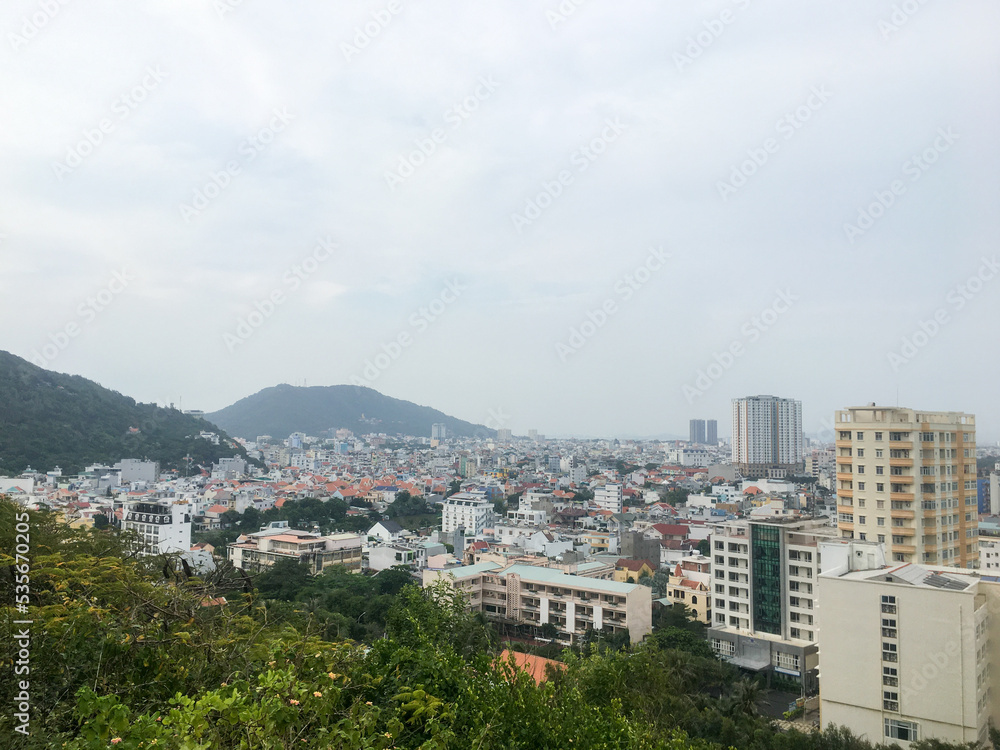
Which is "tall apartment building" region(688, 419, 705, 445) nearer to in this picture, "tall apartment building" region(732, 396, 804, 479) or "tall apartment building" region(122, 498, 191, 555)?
"tall apartment building" region(732, 396, 804, 479)

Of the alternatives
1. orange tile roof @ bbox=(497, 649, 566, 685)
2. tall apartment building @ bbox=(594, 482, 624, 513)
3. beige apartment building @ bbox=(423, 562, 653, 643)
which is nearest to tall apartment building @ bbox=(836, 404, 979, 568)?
beige apartment building @ bbox=(423, 562, 653, 643)

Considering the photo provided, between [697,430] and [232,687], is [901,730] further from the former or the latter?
[697,430]

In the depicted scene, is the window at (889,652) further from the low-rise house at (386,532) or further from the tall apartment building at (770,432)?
the tall apartment building at (770,432)

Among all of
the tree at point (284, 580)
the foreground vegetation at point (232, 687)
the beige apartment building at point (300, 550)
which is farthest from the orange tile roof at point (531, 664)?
the beige apartment building at point (300, 550)

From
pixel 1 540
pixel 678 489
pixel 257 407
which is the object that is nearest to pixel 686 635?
pixel 1 540

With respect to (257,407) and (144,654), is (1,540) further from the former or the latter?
(257,407)
